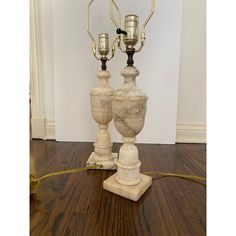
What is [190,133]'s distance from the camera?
1.04 meters

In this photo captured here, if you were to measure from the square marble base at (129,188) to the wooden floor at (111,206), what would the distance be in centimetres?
1

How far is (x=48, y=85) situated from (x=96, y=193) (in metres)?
0.70

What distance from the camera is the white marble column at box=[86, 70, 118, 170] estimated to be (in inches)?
26.0

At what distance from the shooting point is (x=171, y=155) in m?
0.85

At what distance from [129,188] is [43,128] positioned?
0.69m

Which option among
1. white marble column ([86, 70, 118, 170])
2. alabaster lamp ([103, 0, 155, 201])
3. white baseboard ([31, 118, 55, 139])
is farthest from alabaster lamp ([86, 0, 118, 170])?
white baseboard ([31, 118, 55, 139])

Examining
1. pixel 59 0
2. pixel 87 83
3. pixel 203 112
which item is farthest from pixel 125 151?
pixel 59 0

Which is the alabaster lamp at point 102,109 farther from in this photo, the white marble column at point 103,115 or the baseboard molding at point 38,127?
the baseboard molding at point 38,127

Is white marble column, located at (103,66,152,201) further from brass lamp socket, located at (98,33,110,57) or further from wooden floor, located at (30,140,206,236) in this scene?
brass lamp socket, located at (98,33,110,57)

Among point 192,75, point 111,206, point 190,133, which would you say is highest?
point 192,75

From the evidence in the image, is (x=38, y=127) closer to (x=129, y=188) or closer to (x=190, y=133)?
(x=129, y=188)

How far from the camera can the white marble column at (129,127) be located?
0.50 meters

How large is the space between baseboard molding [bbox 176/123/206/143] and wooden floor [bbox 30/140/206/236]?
307 millimetres

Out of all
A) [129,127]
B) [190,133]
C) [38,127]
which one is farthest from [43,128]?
[190,133]
